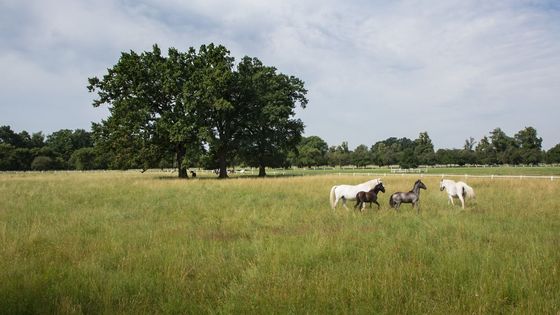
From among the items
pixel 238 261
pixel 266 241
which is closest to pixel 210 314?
pixel 238 261

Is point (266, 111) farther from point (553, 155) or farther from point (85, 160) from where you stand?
point (553, 155)

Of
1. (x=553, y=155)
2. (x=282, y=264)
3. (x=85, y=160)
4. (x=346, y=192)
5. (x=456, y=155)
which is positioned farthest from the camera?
(x=456, y=155)

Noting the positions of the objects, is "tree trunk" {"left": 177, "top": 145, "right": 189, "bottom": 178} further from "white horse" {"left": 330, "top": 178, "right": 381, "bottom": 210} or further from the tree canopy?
"white horse" {"left": 330, "top": 178, "right": 381, "bottom": 210}

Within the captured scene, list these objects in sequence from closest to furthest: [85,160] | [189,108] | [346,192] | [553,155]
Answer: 1. [346,192]
2. [189,108]
3. [85,160]
4. [553,155]

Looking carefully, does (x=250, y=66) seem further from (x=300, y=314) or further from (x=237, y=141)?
(x=300, y=314)

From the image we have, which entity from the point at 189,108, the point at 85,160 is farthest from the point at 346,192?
the point at 85,160

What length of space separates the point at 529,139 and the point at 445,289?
168820 millimetres

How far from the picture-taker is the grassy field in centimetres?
552

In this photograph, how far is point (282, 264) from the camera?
740 centimetres

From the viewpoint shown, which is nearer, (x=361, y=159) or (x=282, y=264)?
(x=282, y=264)

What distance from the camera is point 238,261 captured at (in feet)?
25.3

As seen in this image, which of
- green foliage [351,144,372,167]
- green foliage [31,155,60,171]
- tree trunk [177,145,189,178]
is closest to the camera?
tree trunk [177,145,189,178]

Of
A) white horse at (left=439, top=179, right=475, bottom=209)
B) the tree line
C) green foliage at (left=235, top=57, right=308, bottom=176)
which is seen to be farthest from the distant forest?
white horse at (left=439, top=179, right=475, bottom=209)

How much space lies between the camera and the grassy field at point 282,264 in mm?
5520
